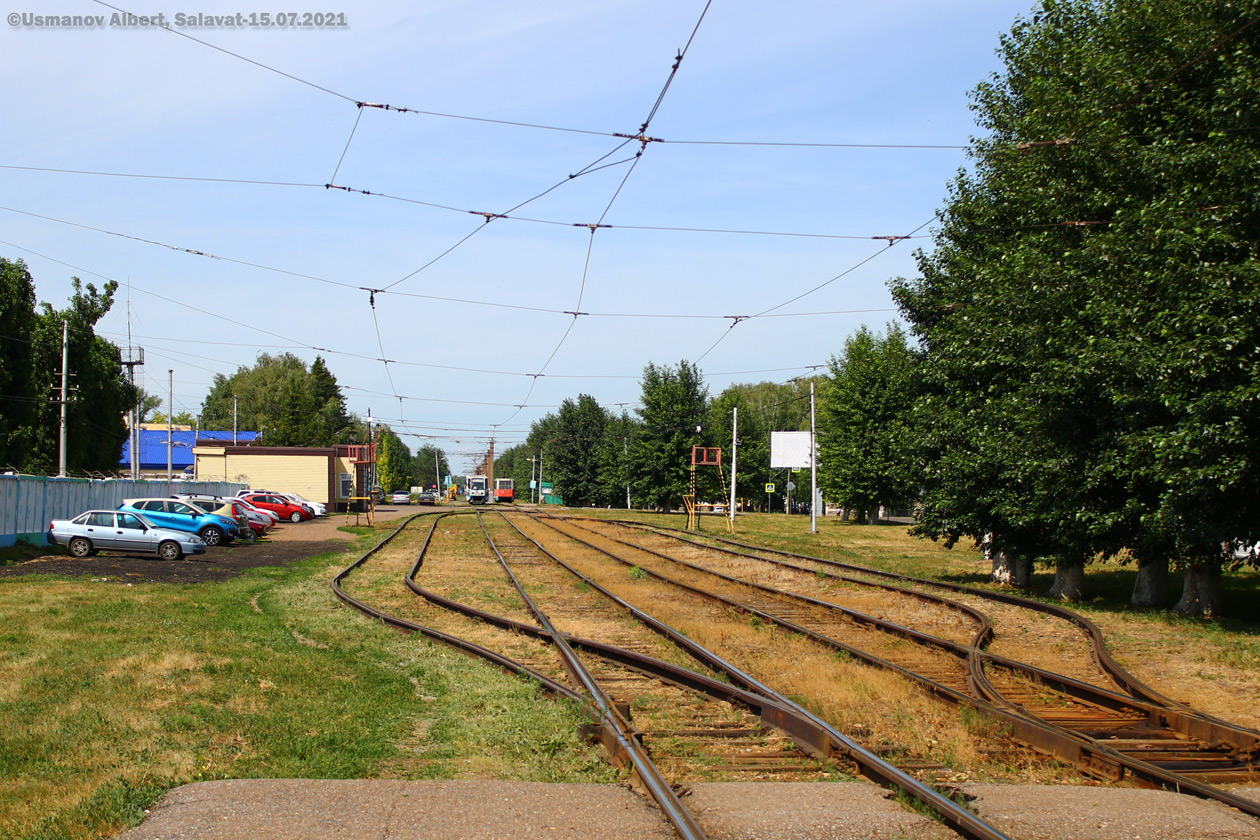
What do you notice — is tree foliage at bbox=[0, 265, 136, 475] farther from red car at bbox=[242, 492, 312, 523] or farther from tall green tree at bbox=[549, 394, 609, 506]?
tall green tree at bbox=[549, 394, 609, 506]

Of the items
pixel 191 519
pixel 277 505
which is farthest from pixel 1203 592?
pixel 277 505

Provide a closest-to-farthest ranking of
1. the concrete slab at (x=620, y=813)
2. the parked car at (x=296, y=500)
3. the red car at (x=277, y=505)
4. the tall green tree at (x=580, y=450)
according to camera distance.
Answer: the concrete slab at (x=620, y=813) → the red car at (x=277, y=505) → the parked car at (x=296, y=500) → the tall green tree at (x=580, y=450)

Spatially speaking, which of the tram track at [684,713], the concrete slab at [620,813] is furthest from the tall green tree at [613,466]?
the concrete slab at [620,813]

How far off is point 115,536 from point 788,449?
56634mm

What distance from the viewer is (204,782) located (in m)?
6.83

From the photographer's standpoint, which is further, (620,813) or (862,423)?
(862,423)

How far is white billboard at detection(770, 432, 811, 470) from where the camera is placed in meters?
76.5

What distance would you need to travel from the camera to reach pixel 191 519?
3297 cm

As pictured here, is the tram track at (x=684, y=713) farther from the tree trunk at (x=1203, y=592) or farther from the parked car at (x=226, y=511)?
the parked car at (x=226, y=511)

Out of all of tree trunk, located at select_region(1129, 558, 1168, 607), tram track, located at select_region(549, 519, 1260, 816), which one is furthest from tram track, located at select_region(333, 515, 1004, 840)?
tree trunk, located at select_region(1129, 558, 1168, 607)

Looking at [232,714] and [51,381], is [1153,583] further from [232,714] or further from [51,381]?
[51,381]

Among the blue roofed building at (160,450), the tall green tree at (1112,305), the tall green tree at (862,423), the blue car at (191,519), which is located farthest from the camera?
the blue roofed building at (160,450)

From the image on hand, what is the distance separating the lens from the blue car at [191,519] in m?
32.3

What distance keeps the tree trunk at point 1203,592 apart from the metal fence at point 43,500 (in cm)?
2897
